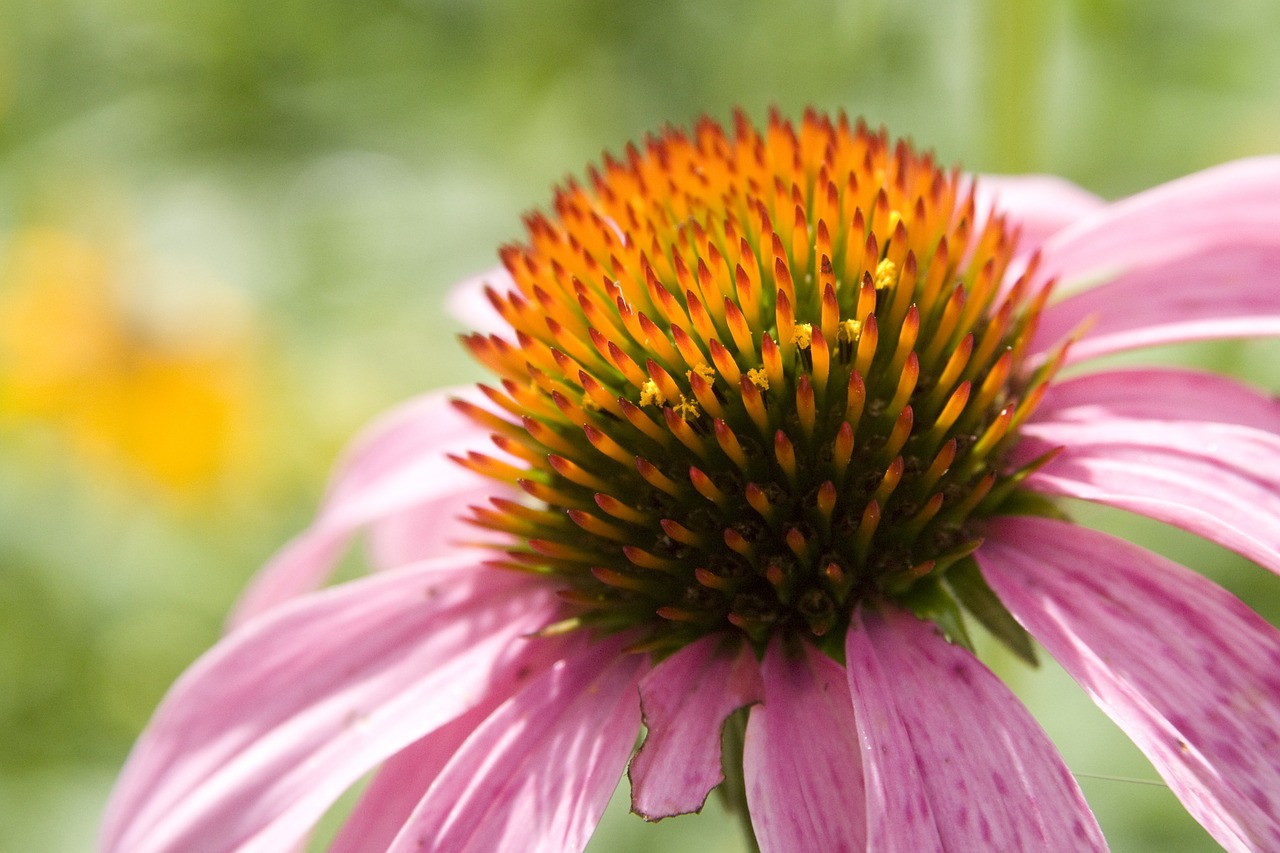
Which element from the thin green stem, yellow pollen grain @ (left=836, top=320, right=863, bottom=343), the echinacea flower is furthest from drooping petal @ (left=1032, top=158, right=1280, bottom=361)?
the thin green stem

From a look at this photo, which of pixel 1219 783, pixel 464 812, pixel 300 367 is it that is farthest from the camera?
pixel 300 367

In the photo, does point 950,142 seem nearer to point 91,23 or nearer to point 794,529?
point 794,529

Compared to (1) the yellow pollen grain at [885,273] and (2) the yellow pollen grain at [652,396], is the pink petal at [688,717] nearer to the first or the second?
(2) the yellow pollen grain at [652,396]

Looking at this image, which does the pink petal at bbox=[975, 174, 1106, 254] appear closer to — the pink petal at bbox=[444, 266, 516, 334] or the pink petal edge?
the pink petal edge

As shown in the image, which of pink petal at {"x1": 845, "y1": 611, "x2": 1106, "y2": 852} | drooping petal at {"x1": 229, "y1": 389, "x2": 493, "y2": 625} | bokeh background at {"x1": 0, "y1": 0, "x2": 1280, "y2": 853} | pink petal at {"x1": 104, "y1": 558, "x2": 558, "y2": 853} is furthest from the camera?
bokeh background at {"x1": 0, "y1": 0, "x2": 1280, "y2": 853}

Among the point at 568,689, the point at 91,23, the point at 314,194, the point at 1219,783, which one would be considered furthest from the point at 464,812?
the point at 91,23

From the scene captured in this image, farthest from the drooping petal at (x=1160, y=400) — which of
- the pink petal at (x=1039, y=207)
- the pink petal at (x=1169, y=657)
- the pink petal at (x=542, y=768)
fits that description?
the pink petal at (x=542, y=768)
